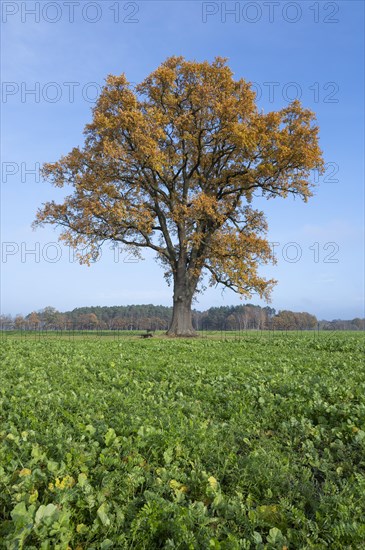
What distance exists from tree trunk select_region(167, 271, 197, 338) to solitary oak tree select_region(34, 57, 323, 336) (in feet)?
0.25

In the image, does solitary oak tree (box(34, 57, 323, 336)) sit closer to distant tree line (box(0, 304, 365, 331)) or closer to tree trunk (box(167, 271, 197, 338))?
tree trunk (box(167, 271, 197, 338))

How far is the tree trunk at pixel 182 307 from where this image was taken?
29531mm

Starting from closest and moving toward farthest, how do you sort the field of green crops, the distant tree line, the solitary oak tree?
1. the field of green crops
2. the solitary oak tree
3. the distant tree line

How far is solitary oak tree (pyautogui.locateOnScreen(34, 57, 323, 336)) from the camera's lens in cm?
2742

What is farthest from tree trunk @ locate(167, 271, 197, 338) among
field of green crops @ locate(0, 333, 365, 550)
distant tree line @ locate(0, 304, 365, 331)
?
distant tree line @ locate(0, 304, 365, 331)

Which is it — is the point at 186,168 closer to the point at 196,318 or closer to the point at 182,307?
the point at 182,307

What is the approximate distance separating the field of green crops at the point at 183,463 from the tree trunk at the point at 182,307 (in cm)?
2007

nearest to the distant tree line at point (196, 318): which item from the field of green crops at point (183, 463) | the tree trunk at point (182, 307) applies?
the tree trunk at point (182, 307)

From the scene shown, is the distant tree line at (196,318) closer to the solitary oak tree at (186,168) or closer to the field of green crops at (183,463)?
the solitary oak tree at (186,168)

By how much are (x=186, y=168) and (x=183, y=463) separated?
2870cm

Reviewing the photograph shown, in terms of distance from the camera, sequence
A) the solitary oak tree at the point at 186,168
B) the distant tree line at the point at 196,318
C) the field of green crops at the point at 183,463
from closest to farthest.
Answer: the field of green crops at the point at 183,463
the solitary oak tree at the point at 186,168
the distant tree line at the point at 196,318

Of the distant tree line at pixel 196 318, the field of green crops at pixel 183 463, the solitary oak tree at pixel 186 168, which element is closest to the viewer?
the field of green crops at pixel 183 463

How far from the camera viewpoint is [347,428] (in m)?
6.34

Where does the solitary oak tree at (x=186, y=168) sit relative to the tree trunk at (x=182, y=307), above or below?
above
